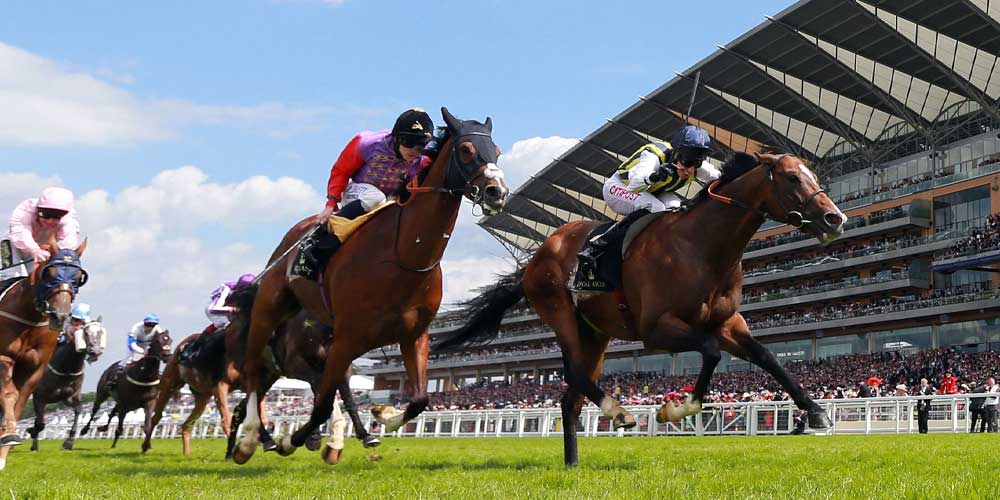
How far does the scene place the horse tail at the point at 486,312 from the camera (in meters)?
9.29

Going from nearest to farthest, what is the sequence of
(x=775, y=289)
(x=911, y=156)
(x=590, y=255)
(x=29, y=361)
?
(x=590, y=255), (x=29, y=361), (x=911, y=156), (x=775, y=289)

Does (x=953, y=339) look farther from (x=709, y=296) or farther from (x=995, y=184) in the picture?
(x=709, y=296)

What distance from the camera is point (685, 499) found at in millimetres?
4359

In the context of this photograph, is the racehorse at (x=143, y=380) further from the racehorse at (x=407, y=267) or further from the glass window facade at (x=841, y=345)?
the glass window facade at (x=841, y=345)

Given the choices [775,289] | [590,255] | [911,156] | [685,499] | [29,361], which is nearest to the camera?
[685,499]

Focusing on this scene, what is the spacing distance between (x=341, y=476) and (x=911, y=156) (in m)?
53.6

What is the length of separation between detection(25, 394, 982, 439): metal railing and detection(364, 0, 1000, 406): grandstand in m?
13.6

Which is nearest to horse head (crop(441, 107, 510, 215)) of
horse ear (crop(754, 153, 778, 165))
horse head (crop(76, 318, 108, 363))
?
horse ear (crop(754, 153, 778, 165))

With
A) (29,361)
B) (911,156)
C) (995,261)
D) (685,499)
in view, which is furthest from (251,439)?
(911,156)

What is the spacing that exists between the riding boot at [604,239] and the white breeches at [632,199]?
10cm

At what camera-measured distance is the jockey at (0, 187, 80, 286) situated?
26.0ft

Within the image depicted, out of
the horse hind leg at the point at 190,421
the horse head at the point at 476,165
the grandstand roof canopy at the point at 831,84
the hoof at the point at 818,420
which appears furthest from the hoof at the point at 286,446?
the grandstand roof canopy at the point at 831,84

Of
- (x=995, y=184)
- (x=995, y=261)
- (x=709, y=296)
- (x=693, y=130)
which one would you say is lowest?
(x=709, y=296)

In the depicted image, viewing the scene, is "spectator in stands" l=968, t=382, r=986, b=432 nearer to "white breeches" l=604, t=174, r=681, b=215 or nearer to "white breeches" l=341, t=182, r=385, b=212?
"white breeches" l=604, t=174, r=681, b=215
